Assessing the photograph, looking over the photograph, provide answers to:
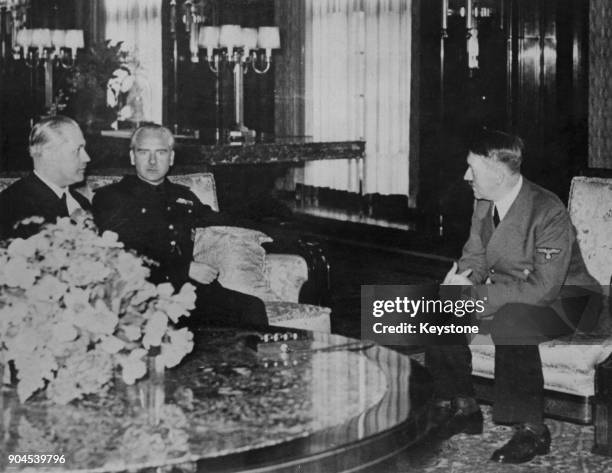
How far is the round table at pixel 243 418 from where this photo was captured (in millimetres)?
1911

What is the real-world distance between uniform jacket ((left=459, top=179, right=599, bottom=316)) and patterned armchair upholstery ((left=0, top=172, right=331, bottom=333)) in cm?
72

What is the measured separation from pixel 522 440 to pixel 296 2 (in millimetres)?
7682

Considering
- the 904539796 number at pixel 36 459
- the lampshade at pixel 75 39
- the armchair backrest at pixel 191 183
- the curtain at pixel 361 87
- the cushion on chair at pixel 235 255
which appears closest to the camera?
the 904539796 number at pixel 36 459

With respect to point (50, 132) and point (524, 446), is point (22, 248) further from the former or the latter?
point (524, 446)

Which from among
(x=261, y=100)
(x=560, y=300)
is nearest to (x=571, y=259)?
(x=560, y=300)

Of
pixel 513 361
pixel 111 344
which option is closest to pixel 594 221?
pixel 513 361

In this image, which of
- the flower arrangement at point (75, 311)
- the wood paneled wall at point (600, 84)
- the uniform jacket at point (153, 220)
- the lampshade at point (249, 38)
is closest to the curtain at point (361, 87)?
the lampshade at point (249, 38)

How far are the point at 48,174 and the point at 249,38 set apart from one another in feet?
15.9

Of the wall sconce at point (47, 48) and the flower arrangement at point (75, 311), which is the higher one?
the wall sconce at point (47, 48)

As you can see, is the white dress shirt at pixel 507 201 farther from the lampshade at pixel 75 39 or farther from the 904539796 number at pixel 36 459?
the lampshade at pixel 75 39

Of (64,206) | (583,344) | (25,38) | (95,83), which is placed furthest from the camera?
(25,38)

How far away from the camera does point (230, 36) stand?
803cm

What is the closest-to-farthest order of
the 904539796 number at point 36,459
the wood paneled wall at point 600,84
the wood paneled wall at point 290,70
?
the 904539796 number at point 36,459 < the wood paneled wall at point 600,84 < the wood paneled wall at point 290,70

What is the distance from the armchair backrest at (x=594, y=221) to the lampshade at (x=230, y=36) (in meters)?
4.52
